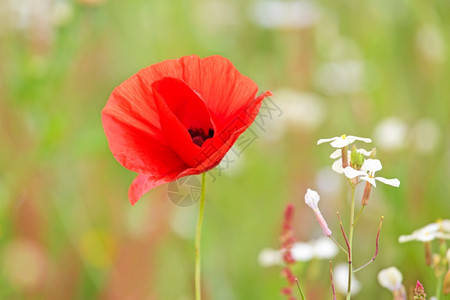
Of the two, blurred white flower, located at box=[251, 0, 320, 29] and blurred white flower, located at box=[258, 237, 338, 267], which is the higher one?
blurred white flower, located at box=[258, 237, 338, 267]

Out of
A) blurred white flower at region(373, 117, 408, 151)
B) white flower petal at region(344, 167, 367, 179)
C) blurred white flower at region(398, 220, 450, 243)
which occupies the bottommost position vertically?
blurred white flower at region(373, 117, 408, 151)

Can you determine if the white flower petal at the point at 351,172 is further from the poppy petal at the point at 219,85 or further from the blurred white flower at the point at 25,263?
the blurred white flower at the point at 25,263

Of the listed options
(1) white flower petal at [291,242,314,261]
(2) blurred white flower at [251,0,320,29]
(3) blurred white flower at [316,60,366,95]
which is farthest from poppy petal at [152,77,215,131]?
(2) blurred white flower at [251,0,320,29]

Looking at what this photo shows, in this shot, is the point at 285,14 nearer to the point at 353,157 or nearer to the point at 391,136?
the point at 391,136

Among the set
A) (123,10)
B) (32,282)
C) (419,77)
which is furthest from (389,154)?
(123,10)

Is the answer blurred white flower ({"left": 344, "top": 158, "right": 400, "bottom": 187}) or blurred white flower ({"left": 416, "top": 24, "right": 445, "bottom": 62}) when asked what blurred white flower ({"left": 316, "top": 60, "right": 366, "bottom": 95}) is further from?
blurred white flower ({"left": 344, "top": 158, "right": 400, "bottom": 187})

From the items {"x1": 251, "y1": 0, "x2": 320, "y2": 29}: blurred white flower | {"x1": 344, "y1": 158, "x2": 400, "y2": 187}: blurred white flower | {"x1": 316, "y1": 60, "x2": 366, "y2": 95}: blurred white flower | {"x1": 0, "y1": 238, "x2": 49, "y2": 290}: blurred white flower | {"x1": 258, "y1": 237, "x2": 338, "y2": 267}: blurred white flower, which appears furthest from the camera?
{"x1": 251, "y1": 0, "x2": 320, "y2": 29}: blurred white flower

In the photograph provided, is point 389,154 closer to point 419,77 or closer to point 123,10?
point 419,77
